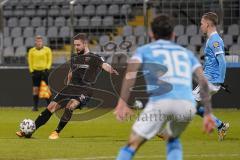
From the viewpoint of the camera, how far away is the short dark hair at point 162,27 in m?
8.25

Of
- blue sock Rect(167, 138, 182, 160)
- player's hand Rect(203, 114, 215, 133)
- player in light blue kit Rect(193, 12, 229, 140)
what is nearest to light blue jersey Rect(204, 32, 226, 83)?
player in light blue kit Rect(193, 12, 229, 140)

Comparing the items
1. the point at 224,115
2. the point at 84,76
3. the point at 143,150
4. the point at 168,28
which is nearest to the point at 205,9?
the point at 224,115

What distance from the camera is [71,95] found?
14797 millimetres

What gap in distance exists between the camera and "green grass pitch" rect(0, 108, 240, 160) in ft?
38.4

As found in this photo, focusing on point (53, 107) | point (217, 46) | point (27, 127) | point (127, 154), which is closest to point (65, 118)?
point (53, 107)

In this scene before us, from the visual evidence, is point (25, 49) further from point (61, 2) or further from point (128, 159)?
point (128, 159)

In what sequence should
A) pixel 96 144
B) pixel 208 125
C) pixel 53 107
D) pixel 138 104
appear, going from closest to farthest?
1. pixel 208 125
2. pixel 96 144
3. pixel 53 107
4. pixel 138 104

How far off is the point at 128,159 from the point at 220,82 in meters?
6.33

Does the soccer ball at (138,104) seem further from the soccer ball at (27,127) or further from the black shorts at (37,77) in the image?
the soccer ball at (27,127)

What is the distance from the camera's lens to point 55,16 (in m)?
27.1

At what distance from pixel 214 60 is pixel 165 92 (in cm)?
588

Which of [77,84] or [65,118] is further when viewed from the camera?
[77,84]

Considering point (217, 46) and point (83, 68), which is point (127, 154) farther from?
point (83, 68)

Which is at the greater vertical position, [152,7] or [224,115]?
[152,7]
